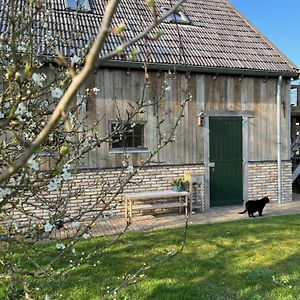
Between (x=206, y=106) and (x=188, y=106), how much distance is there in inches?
22.0

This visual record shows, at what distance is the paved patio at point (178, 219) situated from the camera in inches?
311

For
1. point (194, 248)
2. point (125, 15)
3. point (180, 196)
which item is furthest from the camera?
point (125, 15)

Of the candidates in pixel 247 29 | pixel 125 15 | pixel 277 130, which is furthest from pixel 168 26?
pixel 277 130

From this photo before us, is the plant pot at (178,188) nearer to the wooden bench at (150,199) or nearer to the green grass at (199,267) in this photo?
the wooden bench at (150,199)

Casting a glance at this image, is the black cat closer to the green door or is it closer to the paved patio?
the paved patio

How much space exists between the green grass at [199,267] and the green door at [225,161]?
8.96ft

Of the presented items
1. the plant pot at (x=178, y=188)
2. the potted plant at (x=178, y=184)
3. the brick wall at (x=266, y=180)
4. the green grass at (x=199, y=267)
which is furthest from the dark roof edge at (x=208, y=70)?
the green grass at (x=199, y=267)

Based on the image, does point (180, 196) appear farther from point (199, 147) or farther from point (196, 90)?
point (196, 90)

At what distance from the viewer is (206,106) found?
9.99 meters

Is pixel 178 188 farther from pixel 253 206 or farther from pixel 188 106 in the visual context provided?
pixel 188 106

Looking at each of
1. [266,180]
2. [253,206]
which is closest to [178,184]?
[253,206]

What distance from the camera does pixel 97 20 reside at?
31.9 feet

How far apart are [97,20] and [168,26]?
2147 millimetres

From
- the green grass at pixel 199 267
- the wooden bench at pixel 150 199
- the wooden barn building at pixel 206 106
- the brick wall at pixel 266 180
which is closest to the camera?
the green grass at pixel 199 267
